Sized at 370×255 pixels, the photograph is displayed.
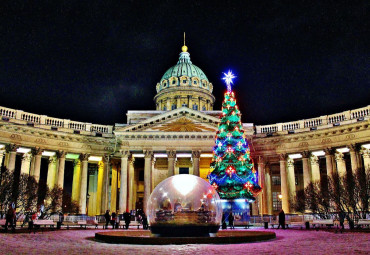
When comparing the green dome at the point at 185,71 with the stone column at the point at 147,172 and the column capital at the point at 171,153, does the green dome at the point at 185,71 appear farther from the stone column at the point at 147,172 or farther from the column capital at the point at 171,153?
the stone column at the point at 147,172

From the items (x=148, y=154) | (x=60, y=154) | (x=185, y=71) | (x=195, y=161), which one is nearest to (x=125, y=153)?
(x=148, y=154)

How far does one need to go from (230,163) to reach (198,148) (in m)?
16.3

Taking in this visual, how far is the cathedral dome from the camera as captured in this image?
242ft

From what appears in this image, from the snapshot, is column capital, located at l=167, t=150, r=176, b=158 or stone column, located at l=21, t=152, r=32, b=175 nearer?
stone column, located at l=21, t=152, r=32, b=175

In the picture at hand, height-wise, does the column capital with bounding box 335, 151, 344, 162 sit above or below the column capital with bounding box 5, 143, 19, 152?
below

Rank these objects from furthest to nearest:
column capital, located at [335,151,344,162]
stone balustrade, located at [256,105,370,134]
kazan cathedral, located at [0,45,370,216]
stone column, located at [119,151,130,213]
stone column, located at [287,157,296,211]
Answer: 1. stone column, located at [287,157,296,211]
2. stone column, located at [119,151,130,213]
3. column capital, located at [335,151,344,162]
4. kazan cathedral, located at [0,45,370,216]
5. stone balustrade, located at [256,105,370,134]

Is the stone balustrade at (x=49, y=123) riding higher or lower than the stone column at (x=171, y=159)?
higher

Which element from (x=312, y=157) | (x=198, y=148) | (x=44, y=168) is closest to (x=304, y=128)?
(x=312, y=157)

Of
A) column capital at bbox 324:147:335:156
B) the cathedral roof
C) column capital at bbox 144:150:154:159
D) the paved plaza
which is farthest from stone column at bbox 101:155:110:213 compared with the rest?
the cathedral roof

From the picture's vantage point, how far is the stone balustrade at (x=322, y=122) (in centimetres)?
4059

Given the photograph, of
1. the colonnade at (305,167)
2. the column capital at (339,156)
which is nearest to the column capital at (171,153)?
the colonnade at (305,167)

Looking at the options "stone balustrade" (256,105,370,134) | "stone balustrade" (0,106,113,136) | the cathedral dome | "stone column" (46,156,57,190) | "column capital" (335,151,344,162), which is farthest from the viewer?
the cathedral dome

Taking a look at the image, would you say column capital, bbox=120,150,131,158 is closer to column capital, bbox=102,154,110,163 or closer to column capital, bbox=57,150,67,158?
column capital, bbox=102,154,110,163

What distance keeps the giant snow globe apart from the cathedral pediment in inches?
1148
